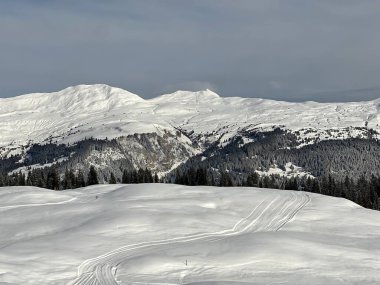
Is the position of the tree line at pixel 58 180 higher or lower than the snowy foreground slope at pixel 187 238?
higher

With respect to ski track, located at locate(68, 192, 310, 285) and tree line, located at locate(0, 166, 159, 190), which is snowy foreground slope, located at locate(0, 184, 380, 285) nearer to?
ski track, located at locate(68, 192, 310, 285)

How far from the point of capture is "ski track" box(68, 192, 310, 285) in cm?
3447

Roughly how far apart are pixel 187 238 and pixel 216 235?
3.16 metres

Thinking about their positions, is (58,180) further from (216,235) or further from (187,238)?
(187,238)

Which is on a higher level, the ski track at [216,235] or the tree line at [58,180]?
the tree line at [58,180]

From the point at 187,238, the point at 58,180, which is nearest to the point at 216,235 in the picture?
the point at 187,238

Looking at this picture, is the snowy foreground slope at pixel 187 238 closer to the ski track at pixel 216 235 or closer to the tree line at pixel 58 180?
the ski track at pixel 216 235

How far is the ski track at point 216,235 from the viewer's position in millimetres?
34469

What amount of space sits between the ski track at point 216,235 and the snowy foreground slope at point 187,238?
2.8 inches

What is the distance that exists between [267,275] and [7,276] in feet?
53.1

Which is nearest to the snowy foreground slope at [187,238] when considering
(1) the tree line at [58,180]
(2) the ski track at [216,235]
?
(2) the ski track at [216,235]

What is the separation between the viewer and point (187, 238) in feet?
153

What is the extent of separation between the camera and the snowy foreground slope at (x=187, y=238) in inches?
1357

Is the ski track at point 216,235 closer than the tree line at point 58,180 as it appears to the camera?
Yes
